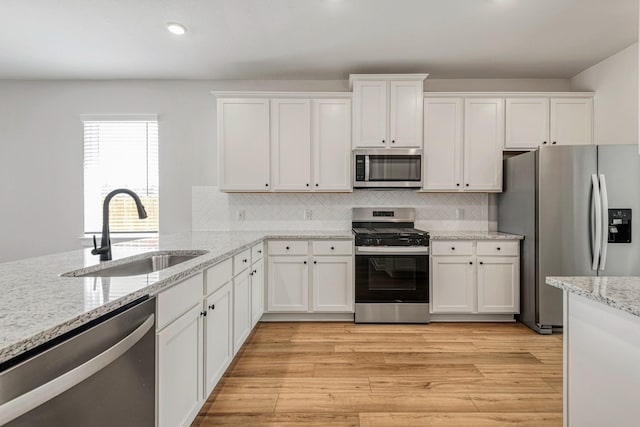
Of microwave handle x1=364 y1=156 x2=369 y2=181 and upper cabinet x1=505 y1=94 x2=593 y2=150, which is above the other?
upper cabinet x1=505 y1=94 x2=593 y2=150

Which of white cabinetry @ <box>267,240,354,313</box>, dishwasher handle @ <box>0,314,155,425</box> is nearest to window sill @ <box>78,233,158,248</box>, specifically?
white cabinetry @ <box>267,240,354,313</box>

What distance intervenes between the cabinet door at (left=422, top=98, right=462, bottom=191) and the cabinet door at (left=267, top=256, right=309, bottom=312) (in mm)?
1601

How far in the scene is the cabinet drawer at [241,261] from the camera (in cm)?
235

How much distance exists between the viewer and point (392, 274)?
131 inches

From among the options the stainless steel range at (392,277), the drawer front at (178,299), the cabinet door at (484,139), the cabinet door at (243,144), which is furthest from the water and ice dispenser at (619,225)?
the drawer front at (178,299)

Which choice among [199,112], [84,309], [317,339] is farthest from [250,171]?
[84,309]

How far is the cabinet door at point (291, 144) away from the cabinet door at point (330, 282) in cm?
84

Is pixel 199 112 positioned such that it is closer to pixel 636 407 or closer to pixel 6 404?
pixel 6 404

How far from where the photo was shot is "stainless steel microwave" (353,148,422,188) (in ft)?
11.6

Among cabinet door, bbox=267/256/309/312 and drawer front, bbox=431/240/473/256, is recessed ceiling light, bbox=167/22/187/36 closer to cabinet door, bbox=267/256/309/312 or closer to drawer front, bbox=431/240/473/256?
cabinet door, bbox=267/256/309/312

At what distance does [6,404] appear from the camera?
2.10 ft

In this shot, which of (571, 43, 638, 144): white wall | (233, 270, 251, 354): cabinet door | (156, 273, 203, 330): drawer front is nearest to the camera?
(156, 273, 203, 330): drawer front

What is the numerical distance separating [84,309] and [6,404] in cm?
28

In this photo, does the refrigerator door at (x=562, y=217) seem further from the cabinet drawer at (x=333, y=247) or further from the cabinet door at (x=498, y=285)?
the cabinet drawer at (x=333, y=247)
